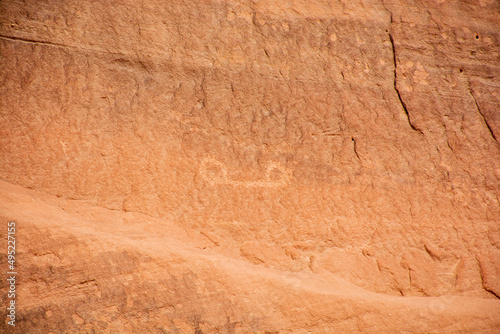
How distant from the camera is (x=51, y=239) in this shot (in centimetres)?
152

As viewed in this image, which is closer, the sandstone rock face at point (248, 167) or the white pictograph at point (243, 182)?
the sandstone rock face at point (248, 167)

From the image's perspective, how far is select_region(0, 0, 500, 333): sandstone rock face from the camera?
1.58 meters

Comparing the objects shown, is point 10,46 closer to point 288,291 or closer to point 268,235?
point 268,235

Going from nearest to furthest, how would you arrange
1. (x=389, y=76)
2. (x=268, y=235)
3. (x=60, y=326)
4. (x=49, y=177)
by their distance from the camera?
(x=60, y=326) < (x=49, y=177) < (x=268, y=235) < (x=389, y=76)

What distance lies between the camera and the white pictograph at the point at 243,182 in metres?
1.72

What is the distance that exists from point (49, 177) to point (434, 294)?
188 centimetres

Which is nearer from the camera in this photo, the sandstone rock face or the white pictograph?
the sandstone rock face

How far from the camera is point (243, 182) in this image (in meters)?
1.74

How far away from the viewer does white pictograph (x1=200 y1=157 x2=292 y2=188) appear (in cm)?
172

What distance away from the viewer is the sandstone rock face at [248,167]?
1.58 metres

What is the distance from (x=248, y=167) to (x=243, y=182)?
0.08m

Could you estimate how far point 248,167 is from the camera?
1.74 m

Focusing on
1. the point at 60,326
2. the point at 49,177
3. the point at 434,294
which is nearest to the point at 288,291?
the point at 434,294

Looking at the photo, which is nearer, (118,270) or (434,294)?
(118,270)
